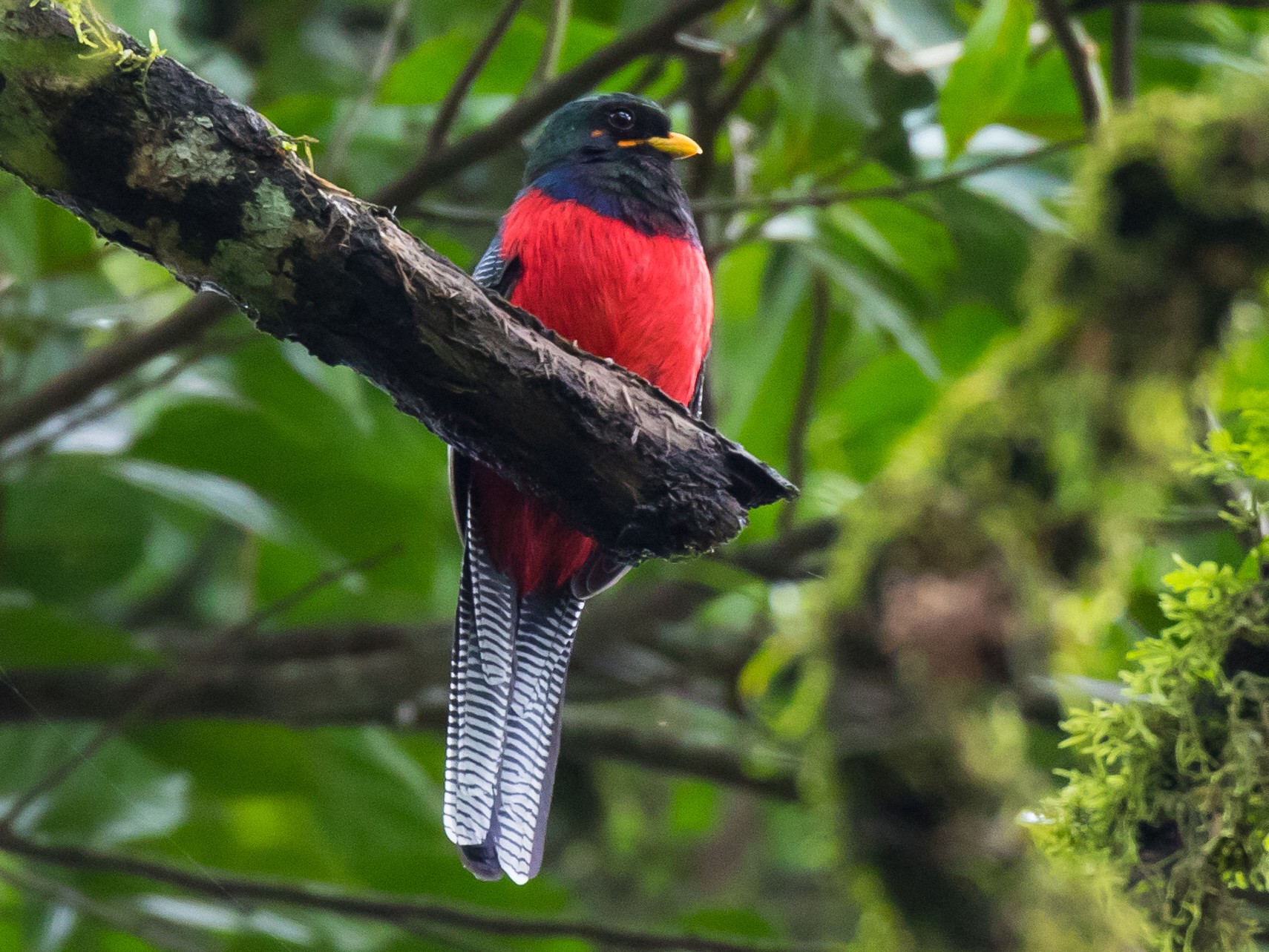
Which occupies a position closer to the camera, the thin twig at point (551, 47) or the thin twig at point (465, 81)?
the thin twig at point (465, 81)

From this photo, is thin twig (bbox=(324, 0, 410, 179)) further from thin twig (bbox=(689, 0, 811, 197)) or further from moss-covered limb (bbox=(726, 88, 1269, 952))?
moss-covered limb (bbox=(726, 88, 1269, 952))

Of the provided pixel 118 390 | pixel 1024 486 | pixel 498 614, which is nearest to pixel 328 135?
pixel 118 390

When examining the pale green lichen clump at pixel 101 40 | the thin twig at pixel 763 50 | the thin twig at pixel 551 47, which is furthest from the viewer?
the thin twig at pixel 763 50

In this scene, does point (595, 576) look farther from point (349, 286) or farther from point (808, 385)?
point (349, 286)

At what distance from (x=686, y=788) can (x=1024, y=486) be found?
4.89 metres

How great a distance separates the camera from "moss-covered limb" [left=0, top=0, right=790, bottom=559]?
1979 mm

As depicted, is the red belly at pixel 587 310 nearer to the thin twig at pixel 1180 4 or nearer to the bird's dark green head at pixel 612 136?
the bird's dark green head at pixel 612 136

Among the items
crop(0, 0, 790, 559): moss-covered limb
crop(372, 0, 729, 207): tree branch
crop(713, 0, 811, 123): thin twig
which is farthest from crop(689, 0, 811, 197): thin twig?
crop(0, 0, 790, 559): moss-covered limb

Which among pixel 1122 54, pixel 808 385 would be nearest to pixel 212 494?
pixel 808 385

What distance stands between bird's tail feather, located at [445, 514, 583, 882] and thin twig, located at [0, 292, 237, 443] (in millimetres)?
993

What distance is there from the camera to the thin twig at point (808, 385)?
4.45 metres

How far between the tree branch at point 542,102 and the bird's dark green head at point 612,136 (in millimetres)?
313

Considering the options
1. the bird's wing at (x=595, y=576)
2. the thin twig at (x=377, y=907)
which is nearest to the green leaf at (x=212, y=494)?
the thin twig at (x=377, y=907)

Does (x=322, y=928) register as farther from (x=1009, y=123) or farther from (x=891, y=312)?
(x=1009, y=123)
